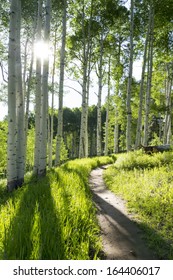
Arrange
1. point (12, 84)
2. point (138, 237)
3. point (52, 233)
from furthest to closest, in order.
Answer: point (12, 84) < point (138, 237) < point (52, 233)

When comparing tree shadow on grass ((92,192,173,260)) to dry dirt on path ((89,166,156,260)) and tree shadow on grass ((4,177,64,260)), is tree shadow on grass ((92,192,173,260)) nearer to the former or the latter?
dry dirt on path ((89,166,156,260))

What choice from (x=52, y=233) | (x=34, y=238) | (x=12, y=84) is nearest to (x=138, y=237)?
(x=52, y=233)

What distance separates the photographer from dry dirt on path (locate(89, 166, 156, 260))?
10.5ft

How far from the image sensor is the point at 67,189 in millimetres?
5484

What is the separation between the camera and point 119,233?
12.9ft

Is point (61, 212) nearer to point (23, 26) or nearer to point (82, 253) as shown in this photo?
point (82, 253)

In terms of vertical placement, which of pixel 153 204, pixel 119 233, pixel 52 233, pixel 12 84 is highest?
pixel 12 84

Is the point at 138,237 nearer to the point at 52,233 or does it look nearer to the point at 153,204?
the point at 153,204

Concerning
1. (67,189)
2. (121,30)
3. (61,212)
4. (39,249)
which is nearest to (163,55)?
(121,30)

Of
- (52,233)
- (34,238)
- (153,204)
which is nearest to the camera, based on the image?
(34,238)

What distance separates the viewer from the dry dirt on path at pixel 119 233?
3211mm

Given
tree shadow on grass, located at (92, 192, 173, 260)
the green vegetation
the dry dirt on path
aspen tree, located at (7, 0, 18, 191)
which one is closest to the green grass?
the dry dirt on path

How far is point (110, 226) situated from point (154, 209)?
102cm

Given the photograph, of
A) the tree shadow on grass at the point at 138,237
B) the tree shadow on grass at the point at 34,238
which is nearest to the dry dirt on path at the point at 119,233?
the tree shadow on grass at the point at 138,237
